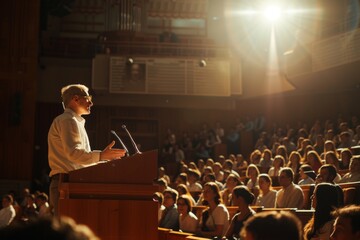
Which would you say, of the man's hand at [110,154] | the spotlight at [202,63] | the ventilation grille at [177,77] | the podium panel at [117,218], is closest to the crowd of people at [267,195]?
the podium panel at [117,218]

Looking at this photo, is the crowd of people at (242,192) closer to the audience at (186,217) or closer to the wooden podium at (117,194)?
the audience at (186,217)

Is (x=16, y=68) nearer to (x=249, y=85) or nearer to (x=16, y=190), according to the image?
(x=16, y=190)

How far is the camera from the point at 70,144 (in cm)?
264

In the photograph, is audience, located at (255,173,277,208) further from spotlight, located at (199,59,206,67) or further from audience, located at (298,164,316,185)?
spotlight, located at (199,59,206,67)

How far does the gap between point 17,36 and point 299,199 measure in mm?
8779

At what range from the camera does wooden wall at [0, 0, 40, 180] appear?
39.2ft

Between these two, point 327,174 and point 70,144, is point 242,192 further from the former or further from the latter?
point 70,144

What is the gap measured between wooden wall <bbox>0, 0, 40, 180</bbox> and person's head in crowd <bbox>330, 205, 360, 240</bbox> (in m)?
10.4

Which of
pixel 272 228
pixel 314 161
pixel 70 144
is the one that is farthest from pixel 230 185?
pixel 272 228

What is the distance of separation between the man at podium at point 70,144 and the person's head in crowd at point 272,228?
1309mm

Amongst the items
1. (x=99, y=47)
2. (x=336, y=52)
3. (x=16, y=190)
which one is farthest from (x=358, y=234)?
(x=99, y=47)

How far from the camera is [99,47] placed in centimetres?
1354

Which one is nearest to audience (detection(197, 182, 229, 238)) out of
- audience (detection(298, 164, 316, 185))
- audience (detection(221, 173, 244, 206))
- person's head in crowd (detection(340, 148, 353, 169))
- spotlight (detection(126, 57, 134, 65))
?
audience (detection(221, 173, 244, 206))

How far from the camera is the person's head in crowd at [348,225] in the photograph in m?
2.07
